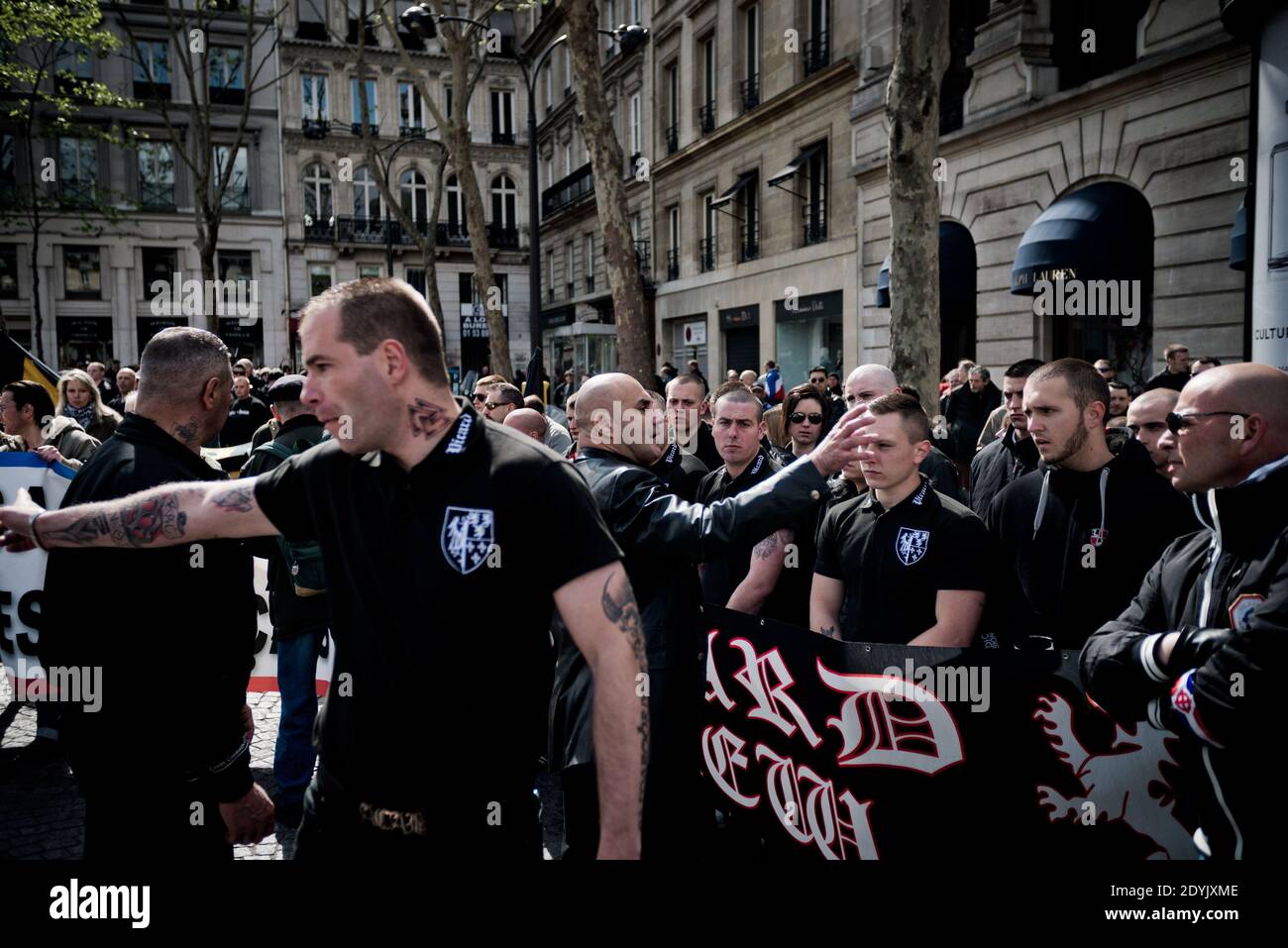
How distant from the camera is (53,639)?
2.95 meters

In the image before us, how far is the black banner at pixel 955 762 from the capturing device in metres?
3.19

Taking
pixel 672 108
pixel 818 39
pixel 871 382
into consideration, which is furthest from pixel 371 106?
pixel 871 382

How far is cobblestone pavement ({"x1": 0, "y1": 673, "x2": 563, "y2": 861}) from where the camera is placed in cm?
450

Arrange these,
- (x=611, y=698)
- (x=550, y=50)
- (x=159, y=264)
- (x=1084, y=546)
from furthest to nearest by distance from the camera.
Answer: (x=159, y=264) → (x=550, y=50) → (x=1084, y=546) → (x=611, y=698)

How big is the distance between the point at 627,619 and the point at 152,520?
4.63ft

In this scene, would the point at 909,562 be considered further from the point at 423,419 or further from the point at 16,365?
the point at 16,365

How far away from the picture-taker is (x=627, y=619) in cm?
214

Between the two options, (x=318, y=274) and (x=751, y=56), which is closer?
(x=751, y=56)

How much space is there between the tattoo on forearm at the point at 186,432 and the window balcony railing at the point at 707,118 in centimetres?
2608

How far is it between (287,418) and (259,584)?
1.31 metres

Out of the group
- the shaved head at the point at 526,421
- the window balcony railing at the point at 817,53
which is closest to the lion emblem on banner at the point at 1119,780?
the shaved head at the point at 526,421
